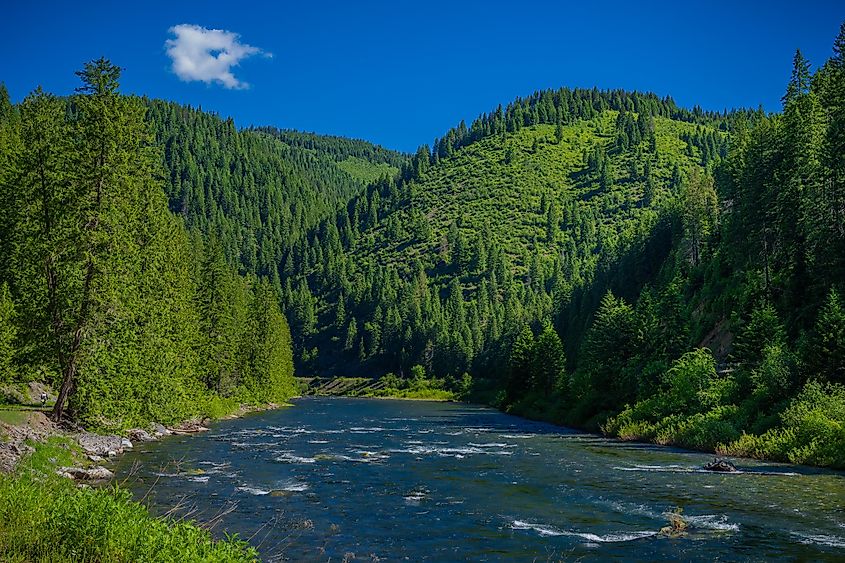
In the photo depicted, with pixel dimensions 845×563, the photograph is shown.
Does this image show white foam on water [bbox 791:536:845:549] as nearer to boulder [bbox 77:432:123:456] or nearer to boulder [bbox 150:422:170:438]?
boulder [bbox 77:432:123:456]

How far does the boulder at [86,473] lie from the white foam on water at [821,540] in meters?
28.3

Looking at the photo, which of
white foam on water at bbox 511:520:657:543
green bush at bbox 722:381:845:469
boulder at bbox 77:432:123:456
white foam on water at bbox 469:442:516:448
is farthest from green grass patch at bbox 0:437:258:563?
white foam on water at bbox 469:442:516:448

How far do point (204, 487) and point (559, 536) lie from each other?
17043mm

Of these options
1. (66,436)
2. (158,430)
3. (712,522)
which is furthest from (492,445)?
(66,436)

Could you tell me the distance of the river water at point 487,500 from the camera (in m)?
22.7

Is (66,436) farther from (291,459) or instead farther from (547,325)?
(547,325)

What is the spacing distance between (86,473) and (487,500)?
1814 centimetres

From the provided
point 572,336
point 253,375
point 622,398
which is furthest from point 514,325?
point 622,398

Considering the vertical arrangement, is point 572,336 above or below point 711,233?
below

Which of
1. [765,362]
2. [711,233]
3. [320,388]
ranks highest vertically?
[711,233]

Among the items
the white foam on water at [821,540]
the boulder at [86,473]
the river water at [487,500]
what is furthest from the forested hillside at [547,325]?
the white foam on water at [821,540]

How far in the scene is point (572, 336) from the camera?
131 meters

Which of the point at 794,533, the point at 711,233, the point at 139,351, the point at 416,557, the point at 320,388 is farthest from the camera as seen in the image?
the point at 320,388

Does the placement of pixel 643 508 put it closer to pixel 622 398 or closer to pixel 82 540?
pixel 82 540
